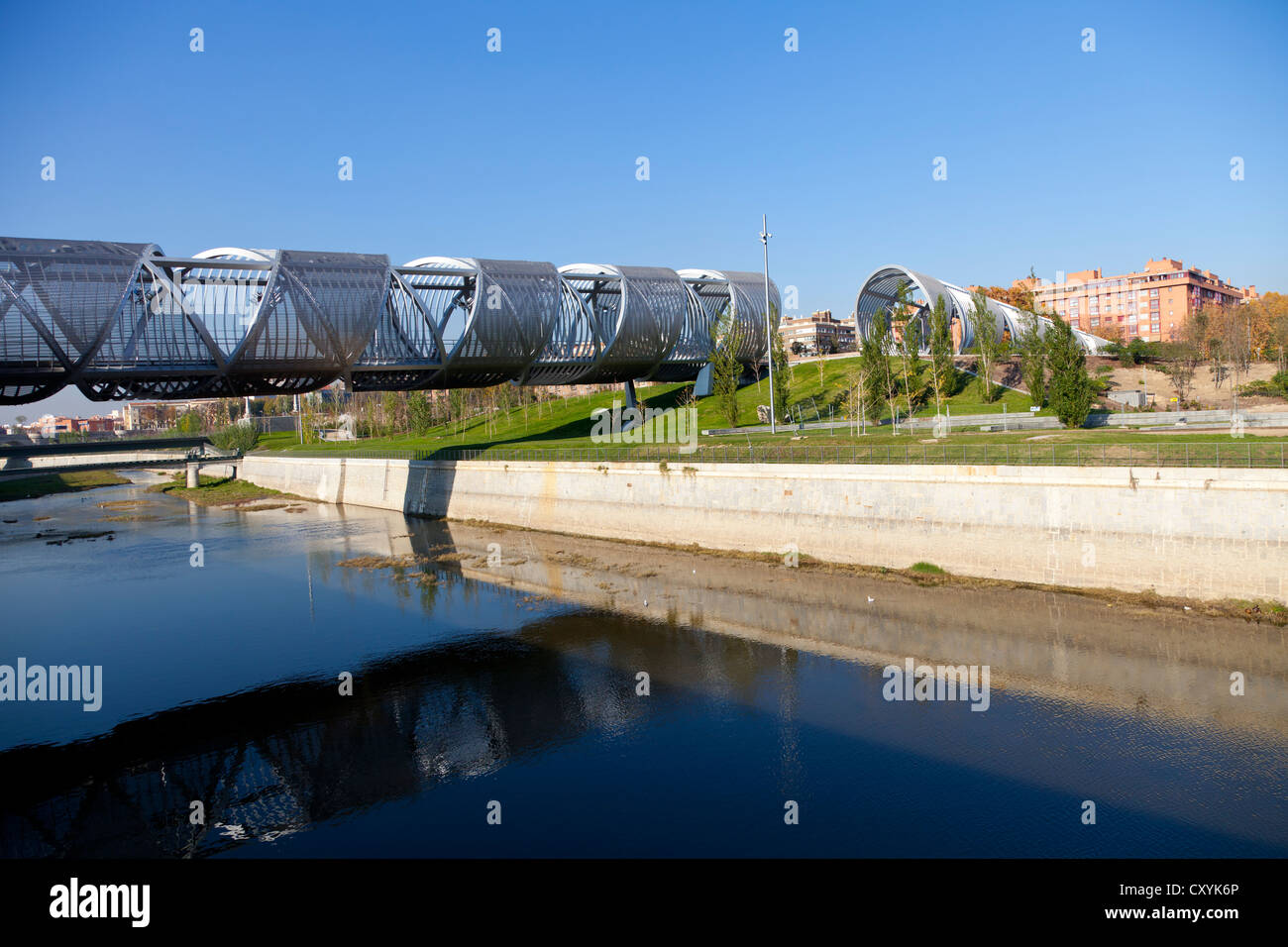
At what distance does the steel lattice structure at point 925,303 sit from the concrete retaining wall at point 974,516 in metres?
40.2

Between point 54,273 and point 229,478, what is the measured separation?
202ft

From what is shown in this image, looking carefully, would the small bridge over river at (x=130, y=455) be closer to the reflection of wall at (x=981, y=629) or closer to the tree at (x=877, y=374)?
the reflection of wall at (x=981, y=629)

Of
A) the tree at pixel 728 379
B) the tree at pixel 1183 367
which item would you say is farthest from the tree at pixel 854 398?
the tree at pixel 1183 367

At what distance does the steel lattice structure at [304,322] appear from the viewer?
135ft

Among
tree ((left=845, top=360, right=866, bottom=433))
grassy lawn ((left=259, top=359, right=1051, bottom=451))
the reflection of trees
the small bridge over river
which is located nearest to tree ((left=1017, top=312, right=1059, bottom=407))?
grassy lawn ((left=259, top=359, right=1051, bottom=451))

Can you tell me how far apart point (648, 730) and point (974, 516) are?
679 inches

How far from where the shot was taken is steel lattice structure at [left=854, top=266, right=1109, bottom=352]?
251ft

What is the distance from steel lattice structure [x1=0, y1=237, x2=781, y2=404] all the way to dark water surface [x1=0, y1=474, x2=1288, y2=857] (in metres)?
15.0

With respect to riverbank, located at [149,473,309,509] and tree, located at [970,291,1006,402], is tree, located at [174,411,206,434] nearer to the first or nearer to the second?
riverbank, located at [149,473,309,509]

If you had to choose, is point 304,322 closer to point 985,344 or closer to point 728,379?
point 728,379
